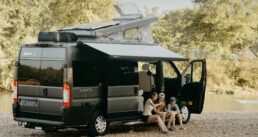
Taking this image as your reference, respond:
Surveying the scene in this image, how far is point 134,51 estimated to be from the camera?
A: 13.8m

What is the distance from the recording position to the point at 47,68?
12.6 metres

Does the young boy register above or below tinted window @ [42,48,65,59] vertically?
below

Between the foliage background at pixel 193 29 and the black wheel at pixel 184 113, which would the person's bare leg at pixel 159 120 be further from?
the foliage background at pixel 193 29

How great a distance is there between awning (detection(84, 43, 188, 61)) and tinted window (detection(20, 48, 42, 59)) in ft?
3.62

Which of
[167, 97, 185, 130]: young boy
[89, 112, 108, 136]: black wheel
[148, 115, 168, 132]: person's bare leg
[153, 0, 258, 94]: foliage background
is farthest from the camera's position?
[153, 0, 258, 94]: foliage background

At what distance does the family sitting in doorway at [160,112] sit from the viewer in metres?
14.2

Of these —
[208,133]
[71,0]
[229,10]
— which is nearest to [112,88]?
[208,133]

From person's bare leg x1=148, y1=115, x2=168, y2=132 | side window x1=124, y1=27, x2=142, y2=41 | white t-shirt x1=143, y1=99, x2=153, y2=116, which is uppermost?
side window x1=124, y1=27, x2=142, y2=41

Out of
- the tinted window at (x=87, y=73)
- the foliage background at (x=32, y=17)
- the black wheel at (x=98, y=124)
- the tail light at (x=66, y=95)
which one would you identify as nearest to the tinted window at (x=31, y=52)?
the tinted window at (x=87, y=73)

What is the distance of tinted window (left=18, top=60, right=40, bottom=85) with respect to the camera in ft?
42.1

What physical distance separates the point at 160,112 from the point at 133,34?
198 centimetres

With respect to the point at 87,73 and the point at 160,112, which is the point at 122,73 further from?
the point at 160,112

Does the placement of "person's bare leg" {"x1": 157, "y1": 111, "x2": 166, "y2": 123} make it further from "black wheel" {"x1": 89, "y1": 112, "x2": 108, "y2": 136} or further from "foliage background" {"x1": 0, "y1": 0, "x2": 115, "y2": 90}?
"foliage background" {"x1": 0, "y1": 0, "x2": 115, "y2": 90}

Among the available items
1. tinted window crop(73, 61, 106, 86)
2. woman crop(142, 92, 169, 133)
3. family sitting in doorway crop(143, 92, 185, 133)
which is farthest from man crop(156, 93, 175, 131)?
tinted window crop(73, 61, 106, 86)
